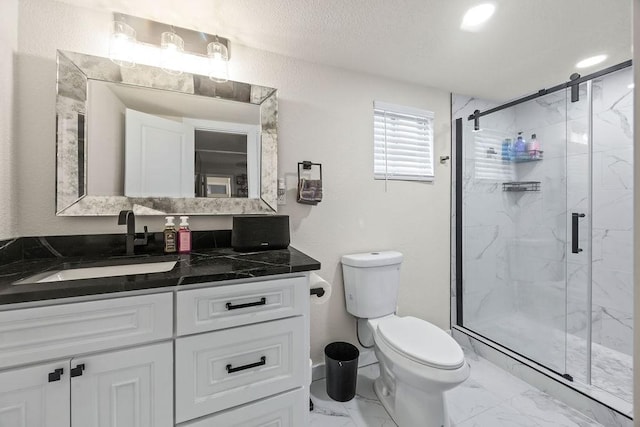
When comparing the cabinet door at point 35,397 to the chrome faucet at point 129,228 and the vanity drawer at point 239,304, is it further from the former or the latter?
the chrome faucet at point 129,228

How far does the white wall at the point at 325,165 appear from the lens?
1.19 m

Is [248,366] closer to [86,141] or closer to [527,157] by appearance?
[86,141]

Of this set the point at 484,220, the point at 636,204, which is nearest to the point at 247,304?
the point at 636,204

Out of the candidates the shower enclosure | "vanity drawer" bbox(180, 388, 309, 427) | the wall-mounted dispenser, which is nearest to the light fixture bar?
the wall-mounted dispenser

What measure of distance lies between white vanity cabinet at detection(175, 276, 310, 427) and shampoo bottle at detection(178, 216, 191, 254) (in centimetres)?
53

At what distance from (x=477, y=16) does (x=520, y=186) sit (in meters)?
1.52

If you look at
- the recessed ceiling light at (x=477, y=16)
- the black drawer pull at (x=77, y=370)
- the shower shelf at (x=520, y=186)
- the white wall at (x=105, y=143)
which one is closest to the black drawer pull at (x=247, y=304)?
the black drawer pull at (x=77, y=370)

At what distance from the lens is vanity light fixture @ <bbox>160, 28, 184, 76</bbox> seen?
1.36 metres

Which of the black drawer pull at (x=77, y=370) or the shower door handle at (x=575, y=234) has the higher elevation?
the shower door handle at (x=575, y=234)

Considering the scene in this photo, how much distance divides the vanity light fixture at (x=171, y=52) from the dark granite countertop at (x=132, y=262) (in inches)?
38.6

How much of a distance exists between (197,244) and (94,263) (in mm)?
428

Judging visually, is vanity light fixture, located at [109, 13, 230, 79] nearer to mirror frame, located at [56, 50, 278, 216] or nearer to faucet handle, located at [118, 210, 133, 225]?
mirror frame, located at [56, 50, 278, 216]

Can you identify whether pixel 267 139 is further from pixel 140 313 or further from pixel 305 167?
pixel 140 313

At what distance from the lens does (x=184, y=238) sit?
1.35m
